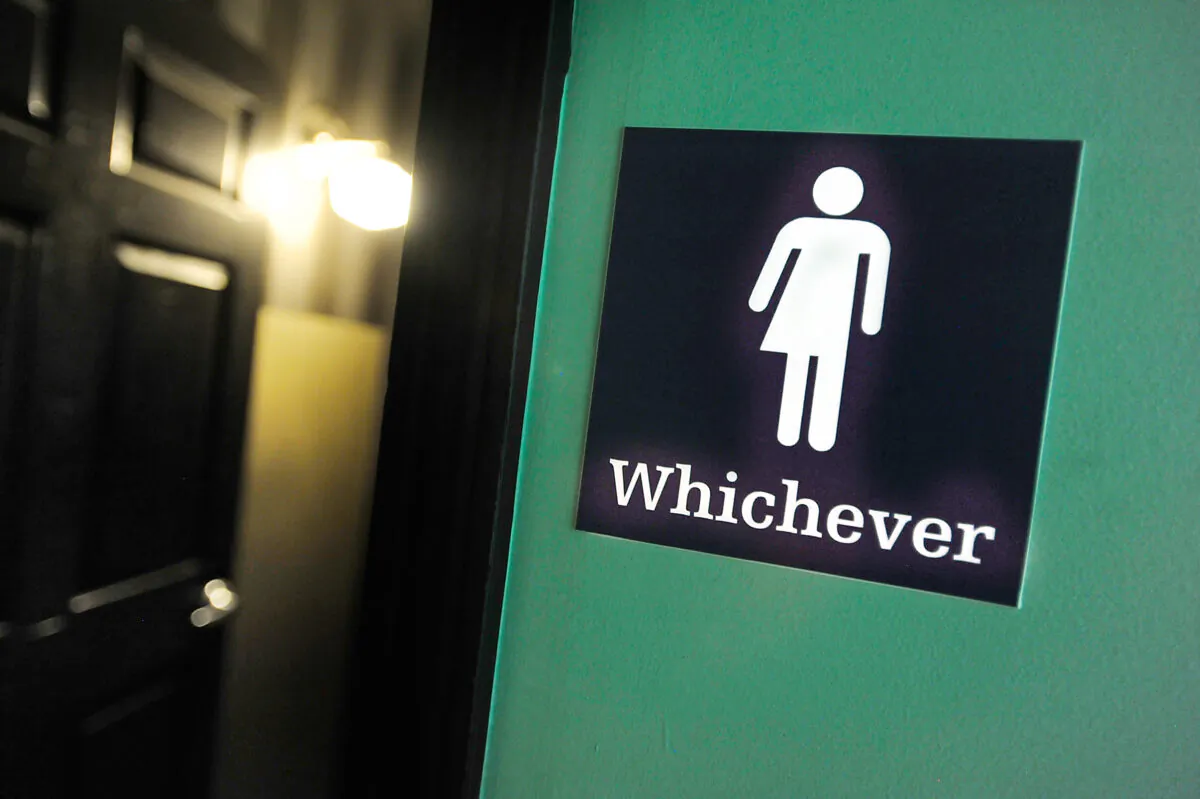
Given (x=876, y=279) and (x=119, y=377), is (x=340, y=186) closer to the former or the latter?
(x=119, y=377)

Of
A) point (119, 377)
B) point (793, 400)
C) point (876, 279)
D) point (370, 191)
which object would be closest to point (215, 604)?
point (119, 377)

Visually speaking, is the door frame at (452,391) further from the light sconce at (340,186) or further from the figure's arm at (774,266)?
the light sconce at (340,186)

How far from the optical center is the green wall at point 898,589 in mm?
821

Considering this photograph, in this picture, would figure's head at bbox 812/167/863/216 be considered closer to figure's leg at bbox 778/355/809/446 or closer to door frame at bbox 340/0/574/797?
figure's leg at bbox 778/355/809/446

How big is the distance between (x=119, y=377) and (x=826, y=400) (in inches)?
46.7

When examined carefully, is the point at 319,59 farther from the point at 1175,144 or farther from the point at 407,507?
the point at 1175,144

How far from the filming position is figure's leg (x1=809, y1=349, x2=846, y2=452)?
885mm

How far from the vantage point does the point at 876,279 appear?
34.5 inches

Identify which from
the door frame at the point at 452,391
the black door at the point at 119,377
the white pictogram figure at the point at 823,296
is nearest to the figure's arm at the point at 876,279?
the white pictogram figure at the point at 823,296

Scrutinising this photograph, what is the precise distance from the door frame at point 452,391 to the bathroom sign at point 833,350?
4.7 inches

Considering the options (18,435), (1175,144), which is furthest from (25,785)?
(1175,144)

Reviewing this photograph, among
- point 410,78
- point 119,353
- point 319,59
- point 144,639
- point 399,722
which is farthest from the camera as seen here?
point 410,78

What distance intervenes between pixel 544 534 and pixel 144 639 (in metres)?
0.99

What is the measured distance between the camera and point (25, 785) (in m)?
1.24
